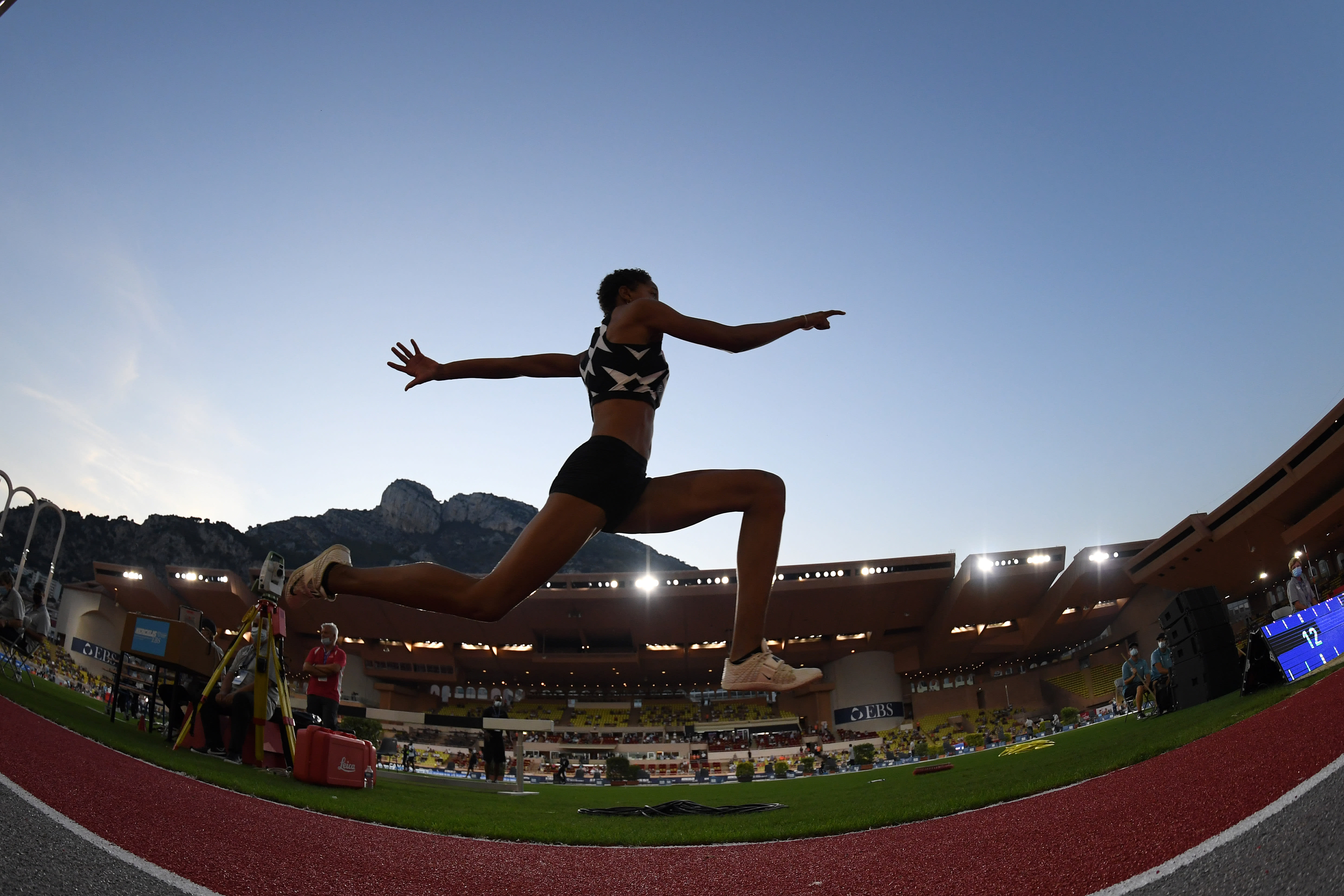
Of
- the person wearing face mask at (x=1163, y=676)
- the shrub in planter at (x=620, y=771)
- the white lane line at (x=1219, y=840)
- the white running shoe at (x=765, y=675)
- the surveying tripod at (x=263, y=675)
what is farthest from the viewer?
the shrub in planter at (x=620, y=771)

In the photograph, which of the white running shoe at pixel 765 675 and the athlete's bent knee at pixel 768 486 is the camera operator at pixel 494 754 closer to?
the white running shoe at pixel 765 675

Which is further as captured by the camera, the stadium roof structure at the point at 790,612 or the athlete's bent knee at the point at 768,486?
the stadium roof structure at the point at 790,612

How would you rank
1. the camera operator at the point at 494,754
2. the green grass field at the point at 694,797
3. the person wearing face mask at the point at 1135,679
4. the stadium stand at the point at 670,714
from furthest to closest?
1. the stadium stand at the point at 670,714
2. the camera operator at the point at 494,754
3. the person wearing face mask at the point at 1135,679
4. the green grass field at the point at 694,797

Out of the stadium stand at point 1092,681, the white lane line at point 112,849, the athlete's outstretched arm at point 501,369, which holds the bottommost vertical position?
the stadium stand at point 1092,681

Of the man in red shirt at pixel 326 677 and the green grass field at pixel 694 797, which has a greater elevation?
the man in red shirt at pixel 326 677

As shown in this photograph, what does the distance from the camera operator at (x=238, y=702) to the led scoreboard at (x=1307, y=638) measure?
1128 cm

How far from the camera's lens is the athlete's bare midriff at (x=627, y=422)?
95.0 inches

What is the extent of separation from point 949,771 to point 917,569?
30.9 metres

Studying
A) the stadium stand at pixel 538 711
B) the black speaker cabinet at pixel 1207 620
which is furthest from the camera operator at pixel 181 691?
the stadium stand at pixel 538 711

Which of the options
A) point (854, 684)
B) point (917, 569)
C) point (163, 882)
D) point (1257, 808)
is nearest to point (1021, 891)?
point (1257, 808)

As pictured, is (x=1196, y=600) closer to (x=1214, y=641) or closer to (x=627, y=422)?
(x=1214, y=641)

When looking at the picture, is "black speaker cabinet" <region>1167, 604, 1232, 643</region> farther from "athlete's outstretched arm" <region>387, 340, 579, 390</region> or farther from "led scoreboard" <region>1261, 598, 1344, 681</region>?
"athlete's outstretched arm" <region>387, 340, 579, 390</region>

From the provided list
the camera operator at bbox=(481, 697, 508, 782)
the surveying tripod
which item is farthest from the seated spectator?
the camera operator at bbox=(481, 697, 508, 782)

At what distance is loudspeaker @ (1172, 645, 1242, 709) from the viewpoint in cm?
963
